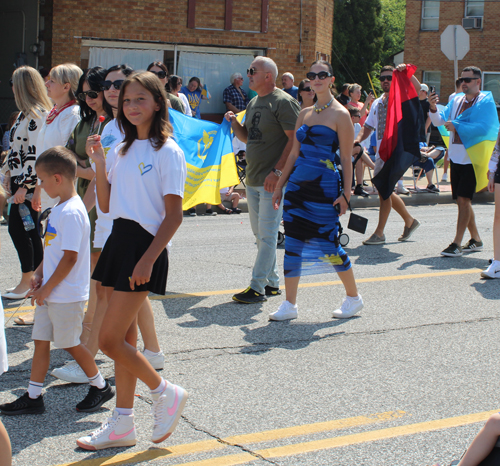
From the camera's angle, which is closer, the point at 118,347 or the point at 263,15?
the point at 118,347

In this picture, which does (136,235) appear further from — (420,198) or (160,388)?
(420,198)

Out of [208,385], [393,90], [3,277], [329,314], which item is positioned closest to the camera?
[208,385]

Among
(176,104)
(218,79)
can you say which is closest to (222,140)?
(176,104)

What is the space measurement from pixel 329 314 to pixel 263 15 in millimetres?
13022

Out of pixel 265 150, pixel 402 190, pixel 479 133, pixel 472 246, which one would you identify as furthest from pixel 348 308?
pixel 402 190

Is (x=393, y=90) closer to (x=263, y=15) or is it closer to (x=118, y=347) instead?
(x=118, y=347)

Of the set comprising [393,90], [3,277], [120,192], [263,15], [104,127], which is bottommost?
[3,277]

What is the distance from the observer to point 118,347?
3344 millimetres

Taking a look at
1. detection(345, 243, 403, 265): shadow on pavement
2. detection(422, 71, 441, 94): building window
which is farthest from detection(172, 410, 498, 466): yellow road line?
detection(422, 71, 441, 94): building window

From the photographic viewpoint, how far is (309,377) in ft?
14.7

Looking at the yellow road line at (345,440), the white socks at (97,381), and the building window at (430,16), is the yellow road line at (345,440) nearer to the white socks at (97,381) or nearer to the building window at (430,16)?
the white socks at (97,381)

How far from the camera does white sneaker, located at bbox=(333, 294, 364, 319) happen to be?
5.81 meters

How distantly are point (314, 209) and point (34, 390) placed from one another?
9.01 feet

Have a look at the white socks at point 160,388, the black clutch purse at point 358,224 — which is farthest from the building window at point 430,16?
the white socks at point 160,388
